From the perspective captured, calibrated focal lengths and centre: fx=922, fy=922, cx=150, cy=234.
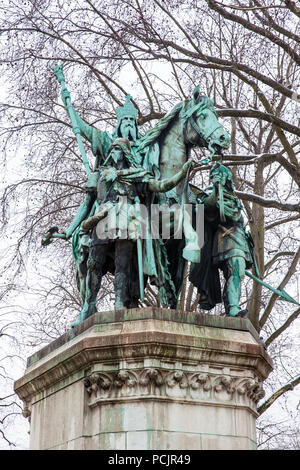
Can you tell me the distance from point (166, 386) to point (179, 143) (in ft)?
9.31

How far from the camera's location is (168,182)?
898 cm

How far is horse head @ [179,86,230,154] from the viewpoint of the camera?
919cm

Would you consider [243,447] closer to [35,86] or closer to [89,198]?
[89,198]

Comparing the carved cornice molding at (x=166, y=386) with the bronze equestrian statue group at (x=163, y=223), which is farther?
the bronze equestrian statue group at (x=163, y=223)

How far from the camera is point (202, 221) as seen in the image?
9.38 m

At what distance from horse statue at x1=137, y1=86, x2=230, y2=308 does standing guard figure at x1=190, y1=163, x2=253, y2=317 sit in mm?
216

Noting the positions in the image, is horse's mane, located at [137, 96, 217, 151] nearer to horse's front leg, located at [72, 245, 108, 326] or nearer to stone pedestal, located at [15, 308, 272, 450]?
horse's front leg, located at [72, 245, 108, 326]

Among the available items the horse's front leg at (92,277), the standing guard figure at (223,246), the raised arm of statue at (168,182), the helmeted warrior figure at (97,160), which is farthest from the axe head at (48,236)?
the standing guard figure at (223,246)

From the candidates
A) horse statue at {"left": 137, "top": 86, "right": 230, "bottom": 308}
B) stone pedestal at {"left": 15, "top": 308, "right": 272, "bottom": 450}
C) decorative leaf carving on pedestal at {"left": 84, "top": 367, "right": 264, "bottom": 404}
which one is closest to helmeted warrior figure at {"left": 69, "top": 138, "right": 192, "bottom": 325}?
horse statue at {"left": 137, "top": 86, "right": 230, "bottom": 308}

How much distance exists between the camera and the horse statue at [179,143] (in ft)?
30.4

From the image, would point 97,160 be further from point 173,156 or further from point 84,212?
point 173,156

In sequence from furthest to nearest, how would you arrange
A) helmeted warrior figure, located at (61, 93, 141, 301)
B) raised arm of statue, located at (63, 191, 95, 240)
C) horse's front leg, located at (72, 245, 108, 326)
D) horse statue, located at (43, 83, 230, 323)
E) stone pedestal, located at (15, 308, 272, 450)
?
raised arm of statue, located at (63, 191, 95, 240) → helmeted warrior figure, located at (61, 93, 141, 301) → horse statue, located at (43, 83, 230, 323) → horse's front leg, located at (72, 245, 108, 326) → stone pedestal, located at (15, 308, 272, 450)

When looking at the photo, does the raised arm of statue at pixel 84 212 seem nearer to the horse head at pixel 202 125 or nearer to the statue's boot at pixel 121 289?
the statue's boot at pixel 121 289

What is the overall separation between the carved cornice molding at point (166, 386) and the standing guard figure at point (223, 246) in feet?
3.41
